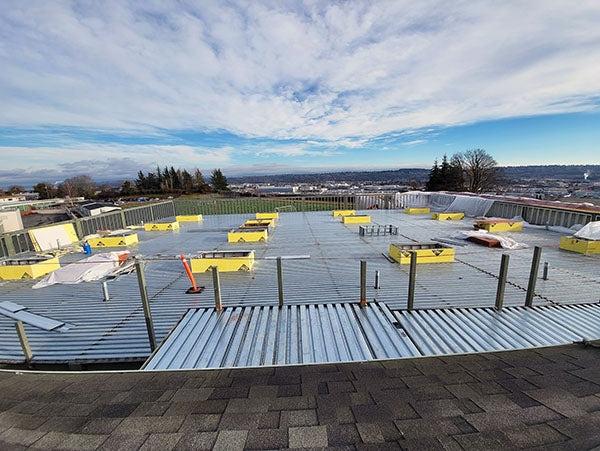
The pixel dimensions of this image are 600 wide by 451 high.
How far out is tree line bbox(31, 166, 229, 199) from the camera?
71269mm

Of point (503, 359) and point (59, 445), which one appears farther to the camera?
point (503, 359)

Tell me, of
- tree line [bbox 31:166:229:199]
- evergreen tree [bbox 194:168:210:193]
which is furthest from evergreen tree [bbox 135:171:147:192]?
evergreen tree [bbox 194:168:210:193]

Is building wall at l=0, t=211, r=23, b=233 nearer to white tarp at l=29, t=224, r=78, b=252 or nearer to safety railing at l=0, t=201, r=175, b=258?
safety railing at l=0, t=201, r=175, b=258

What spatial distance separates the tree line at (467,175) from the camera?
45.1 metres

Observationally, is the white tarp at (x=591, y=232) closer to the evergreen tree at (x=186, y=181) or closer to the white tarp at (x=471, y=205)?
the white tarp at (x=471, y=205)

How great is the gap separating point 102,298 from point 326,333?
18.8 feet

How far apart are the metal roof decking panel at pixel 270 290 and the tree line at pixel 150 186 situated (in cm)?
6456

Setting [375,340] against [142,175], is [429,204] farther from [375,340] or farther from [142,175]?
[142,175]

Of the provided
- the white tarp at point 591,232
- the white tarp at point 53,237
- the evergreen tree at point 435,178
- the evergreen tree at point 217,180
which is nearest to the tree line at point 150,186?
the evergreen tree at point 217,180

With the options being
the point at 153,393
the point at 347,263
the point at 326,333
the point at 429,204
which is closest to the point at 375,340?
the point at 326,333

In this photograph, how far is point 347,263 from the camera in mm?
8898

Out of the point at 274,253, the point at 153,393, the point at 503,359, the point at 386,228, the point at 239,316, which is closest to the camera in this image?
the point at 153,393

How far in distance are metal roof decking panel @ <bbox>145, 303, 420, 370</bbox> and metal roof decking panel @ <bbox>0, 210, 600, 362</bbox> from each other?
1127mm

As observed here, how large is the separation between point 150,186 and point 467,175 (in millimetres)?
76657
